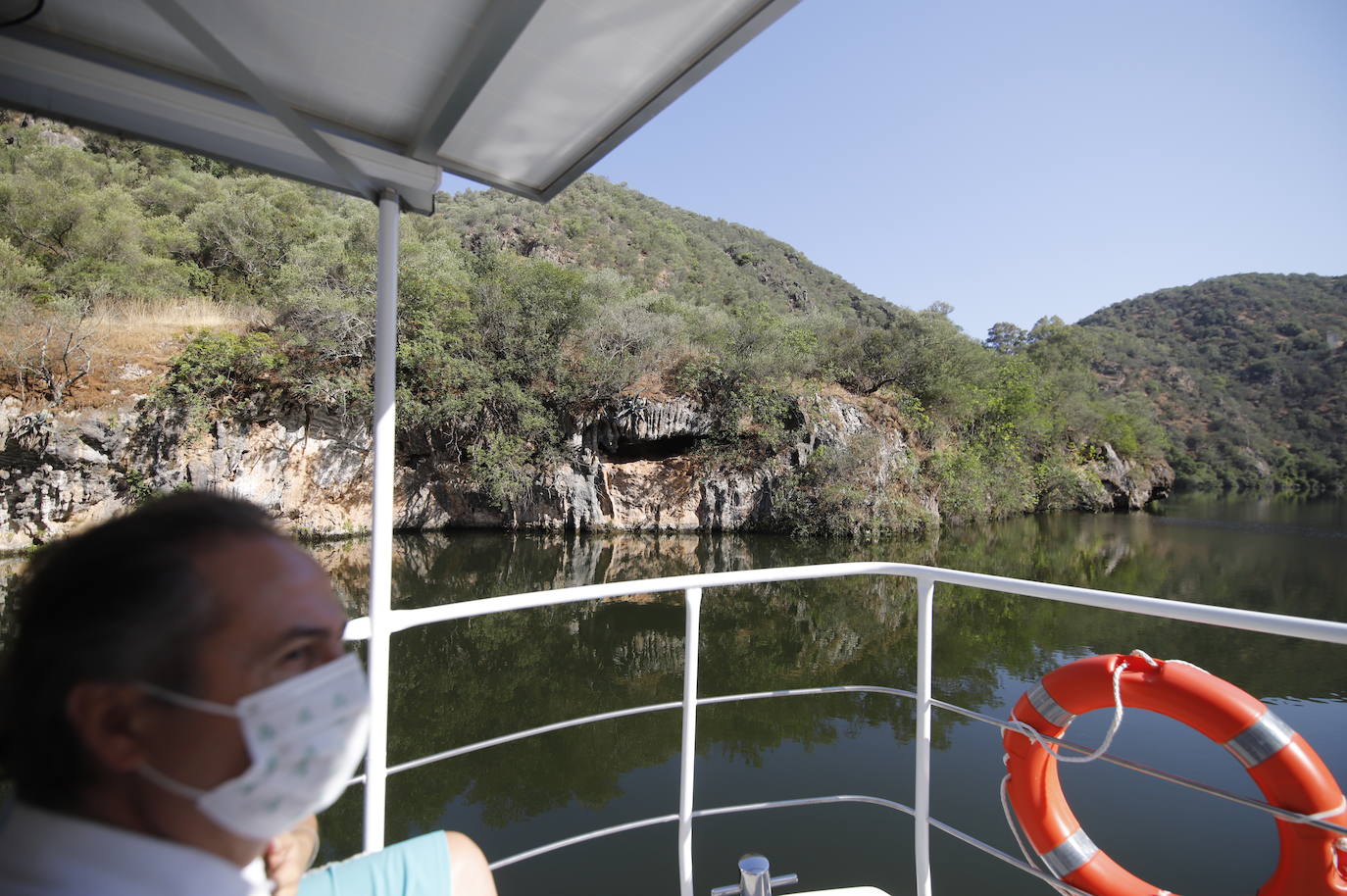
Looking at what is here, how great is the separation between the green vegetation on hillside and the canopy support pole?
9.89 metres

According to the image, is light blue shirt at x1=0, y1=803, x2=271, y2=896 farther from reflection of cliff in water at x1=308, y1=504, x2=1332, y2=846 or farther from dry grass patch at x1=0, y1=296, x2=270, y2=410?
dry grass patch at x1=0, y1=296, x2=270, y2=410

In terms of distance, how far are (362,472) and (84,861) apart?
1133 centimetres

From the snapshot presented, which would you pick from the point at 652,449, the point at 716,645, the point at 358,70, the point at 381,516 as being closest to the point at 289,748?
the point at 381,516

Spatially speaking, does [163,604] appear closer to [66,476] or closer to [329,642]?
[329,642]

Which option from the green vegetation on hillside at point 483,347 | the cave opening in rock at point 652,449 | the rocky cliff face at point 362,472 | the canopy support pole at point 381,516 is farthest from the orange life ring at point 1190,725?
the cave opening in rock at point 652,449

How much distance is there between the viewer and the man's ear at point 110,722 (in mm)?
394

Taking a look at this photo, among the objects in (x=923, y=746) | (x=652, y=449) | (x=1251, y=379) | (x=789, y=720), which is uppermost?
(x=1251, y=379)

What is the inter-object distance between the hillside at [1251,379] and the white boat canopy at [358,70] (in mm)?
37276

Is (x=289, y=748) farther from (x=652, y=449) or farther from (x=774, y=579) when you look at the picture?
(x=652, y=449)

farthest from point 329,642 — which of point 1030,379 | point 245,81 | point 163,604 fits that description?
point 1030,379

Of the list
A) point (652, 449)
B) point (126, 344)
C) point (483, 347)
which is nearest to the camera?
point (126, 344)

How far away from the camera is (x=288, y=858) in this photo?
622mm

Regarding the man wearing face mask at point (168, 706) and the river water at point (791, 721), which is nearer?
the man wearing face mask at point (168, 706)

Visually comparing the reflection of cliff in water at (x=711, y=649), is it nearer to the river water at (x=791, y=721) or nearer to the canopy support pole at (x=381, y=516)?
the river water at (x=791, y=721)
